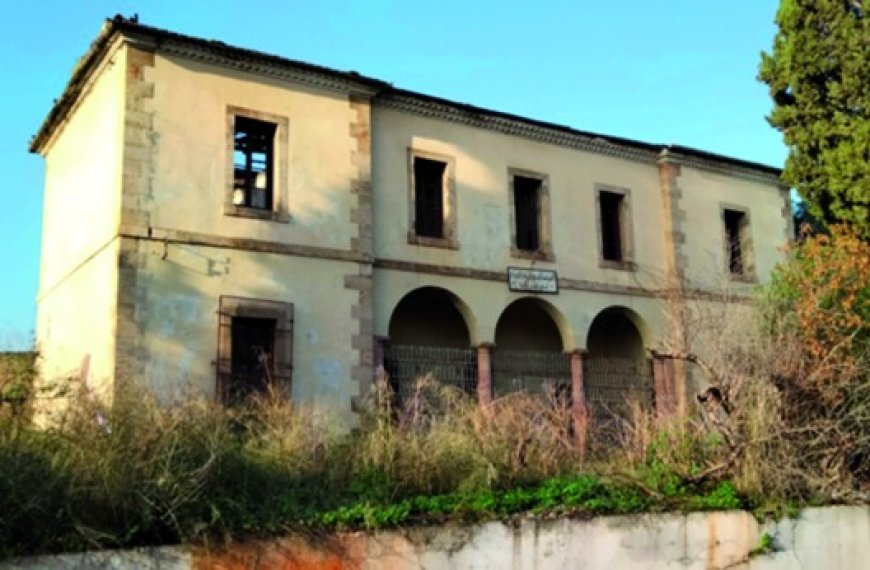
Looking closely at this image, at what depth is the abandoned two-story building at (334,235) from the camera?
14680 millimetres

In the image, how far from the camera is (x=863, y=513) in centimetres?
1048

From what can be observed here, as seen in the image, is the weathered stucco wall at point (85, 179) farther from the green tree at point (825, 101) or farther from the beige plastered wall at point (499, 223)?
the green tree at point (825, 101)

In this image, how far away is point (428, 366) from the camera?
17.2 meters

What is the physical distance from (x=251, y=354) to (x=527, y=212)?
6974 millimetres

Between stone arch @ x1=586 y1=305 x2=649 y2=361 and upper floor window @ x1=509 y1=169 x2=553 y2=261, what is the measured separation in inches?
97.0

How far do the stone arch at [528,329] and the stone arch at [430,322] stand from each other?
2.87ft

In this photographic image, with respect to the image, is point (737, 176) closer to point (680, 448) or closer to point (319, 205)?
point (319, 205)

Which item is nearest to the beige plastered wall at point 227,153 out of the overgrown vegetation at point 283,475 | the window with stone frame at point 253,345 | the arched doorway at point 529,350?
the window with stone frame at point 253,345

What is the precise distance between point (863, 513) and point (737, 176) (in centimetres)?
1318

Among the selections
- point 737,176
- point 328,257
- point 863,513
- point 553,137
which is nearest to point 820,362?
point 863,513

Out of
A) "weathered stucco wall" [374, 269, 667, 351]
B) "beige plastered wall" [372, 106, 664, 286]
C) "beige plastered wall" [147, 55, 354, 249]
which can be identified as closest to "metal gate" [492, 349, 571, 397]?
"weathered stucco wall" [374, 269, 667, 351]

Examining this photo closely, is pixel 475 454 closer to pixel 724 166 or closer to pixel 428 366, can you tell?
pixel 428 366

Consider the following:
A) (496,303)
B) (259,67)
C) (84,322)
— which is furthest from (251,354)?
(496,303)

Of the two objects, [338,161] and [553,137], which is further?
[553,137]
